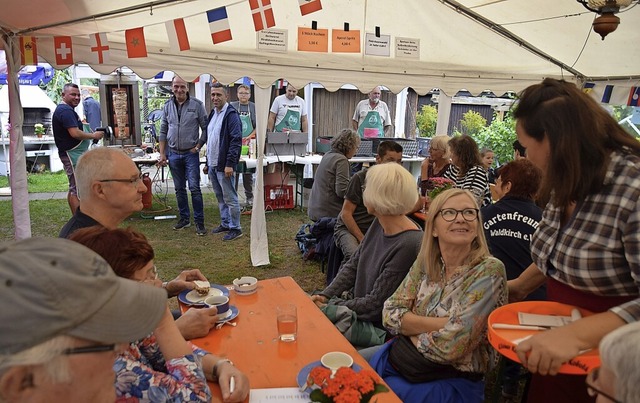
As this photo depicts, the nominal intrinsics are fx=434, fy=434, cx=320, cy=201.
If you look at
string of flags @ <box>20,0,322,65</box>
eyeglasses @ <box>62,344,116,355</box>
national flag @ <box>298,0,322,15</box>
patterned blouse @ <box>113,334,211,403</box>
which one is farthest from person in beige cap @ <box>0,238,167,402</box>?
string of flags @ <box>20,0,322,65</box>


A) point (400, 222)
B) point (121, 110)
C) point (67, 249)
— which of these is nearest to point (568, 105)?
point (400, 222)

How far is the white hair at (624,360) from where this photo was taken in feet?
2.70

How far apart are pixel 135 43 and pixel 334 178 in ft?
7.60

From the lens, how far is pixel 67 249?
2.54 ft

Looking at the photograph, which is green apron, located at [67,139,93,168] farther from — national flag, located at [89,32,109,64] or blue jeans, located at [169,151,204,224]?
national flag, located at [89,32,109,64]

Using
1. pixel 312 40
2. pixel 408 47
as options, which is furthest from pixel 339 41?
pixel 408 47

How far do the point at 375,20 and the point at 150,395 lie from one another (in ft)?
14.2

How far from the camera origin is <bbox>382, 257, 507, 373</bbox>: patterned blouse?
1.77 meters

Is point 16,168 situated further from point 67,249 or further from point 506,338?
point 506,338

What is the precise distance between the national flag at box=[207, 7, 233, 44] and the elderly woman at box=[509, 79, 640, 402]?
3.13m

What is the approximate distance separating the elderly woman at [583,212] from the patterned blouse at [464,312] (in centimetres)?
27

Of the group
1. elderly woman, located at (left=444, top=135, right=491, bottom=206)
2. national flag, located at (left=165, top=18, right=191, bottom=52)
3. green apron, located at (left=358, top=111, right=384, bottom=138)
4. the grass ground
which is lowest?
the grass ground

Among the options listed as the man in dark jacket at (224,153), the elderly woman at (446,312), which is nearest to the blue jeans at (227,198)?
the man in dark jacket at (224,153)

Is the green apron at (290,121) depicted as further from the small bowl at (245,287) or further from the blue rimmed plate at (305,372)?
the blue rimmed plate at (305,372)
